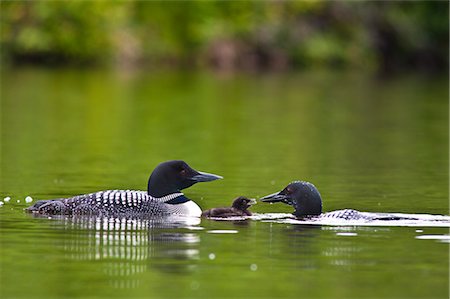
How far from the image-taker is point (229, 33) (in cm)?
5659

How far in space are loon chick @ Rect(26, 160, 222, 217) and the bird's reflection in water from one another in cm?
10

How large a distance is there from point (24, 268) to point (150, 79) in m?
35.3

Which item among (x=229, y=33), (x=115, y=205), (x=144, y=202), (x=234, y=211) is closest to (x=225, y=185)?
(x=234, y=211)

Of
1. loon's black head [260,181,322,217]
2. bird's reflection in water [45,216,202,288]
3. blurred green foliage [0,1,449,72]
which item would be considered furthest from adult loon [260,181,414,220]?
blurred green foliage [0,1,449,72]

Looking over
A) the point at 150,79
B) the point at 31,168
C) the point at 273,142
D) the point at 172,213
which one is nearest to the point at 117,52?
the point at 150,79

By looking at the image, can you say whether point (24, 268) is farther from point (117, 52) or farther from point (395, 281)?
point (117, 52)

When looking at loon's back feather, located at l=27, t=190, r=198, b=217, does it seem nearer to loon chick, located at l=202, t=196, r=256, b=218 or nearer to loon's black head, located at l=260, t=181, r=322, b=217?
loon chick, located at l=202, t=196, r=256, b=218

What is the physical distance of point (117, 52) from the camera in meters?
55.2

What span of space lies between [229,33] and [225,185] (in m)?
42.0

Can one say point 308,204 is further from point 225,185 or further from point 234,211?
point 225,185

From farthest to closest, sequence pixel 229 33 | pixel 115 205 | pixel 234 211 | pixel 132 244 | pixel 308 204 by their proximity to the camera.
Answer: pixel 229 33
pixel 308 204
pixel 234 211
pixel 115 205
pixel 132 244

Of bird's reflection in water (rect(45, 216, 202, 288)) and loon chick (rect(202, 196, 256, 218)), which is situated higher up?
loon chick (rect(202, 196, 256, 218))

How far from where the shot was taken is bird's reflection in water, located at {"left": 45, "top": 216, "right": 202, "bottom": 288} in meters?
9.19

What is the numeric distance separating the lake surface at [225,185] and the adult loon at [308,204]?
32 centimetres
